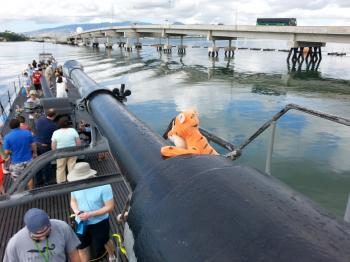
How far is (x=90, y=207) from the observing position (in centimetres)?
414

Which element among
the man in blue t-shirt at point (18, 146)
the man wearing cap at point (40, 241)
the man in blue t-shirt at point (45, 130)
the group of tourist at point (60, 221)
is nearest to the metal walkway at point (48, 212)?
the group of tourist at point (60, 221)

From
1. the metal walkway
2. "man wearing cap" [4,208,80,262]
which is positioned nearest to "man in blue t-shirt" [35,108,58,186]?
the metal walkway

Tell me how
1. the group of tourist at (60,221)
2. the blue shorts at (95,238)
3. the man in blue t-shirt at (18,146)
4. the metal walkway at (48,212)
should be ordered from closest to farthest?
the group of tourist at (60,221) < the blue shorts at (95,238) < the metal walkway at (48,212) < the man in blue t-shirt at (18,146)

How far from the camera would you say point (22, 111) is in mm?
14469

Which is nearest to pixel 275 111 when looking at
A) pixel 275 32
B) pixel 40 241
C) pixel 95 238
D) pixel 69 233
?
pixel 95 238

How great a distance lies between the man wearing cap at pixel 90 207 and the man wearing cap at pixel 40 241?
84 cm

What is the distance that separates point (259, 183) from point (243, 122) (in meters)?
21.5

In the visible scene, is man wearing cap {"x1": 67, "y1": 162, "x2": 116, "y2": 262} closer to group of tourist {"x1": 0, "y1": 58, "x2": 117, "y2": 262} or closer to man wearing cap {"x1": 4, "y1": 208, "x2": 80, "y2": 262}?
group of tourist {"x1": 0, "y1": 58, "x2": 117, "y2": 262}

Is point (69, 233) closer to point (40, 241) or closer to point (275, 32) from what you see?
point (40, 241)

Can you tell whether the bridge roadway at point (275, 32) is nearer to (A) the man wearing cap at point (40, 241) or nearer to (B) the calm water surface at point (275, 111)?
(B) the calm water surface at point (275, 111)

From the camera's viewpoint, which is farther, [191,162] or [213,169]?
→ [191,162]

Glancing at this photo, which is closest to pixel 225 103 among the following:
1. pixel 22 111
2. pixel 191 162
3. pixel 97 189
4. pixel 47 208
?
pixel 22 111

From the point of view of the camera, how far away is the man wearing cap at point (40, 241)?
287cm

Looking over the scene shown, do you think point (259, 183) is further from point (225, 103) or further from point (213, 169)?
point (225, 103)
